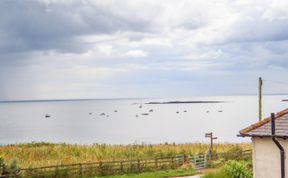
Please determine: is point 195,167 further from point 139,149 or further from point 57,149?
point 57,149

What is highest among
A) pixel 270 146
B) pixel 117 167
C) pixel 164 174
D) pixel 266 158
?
pixel 270 146

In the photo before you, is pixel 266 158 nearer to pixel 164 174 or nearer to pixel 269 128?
pixel 269 128

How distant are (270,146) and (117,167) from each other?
13460mm

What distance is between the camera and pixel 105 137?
108m

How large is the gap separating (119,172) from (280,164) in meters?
13.6

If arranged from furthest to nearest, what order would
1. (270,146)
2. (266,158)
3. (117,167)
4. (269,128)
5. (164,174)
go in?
(117,167)
(164,174)
(269,128)
(266,158)
(270,146)

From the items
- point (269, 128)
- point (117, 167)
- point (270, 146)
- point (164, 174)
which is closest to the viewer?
point (270, 146)

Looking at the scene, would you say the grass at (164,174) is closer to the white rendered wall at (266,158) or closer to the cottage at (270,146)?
the white rendered wall at (266,158)

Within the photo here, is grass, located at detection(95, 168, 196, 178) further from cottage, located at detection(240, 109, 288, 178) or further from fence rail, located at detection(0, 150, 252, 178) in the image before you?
cottage, located at detection(240, 109, 288, 178)

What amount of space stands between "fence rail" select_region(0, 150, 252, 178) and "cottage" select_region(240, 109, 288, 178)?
12.0 metres

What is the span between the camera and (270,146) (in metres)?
22.2

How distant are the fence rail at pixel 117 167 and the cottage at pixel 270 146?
12.0 metres

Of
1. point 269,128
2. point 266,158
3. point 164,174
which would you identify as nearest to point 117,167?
point 164,174

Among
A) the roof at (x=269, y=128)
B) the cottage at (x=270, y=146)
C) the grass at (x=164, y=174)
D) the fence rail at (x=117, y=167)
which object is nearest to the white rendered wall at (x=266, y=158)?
the cottage at (x=270, y=146)
